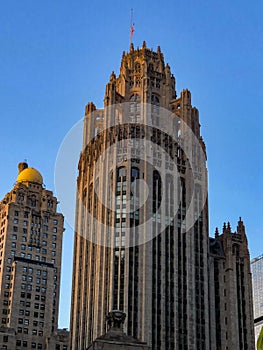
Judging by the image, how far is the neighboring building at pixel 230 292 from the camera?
146375 mm

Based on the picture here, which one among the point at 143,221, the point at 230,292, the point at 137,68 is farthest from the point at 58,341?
the point at 137,68

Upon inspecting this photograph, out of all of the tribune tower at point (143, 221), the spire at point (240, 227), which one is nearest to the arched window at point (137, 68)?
the tribune tower at point (143, 221)

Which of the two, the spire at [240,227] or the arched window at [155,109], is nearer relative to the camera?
the arched window at [155,109]

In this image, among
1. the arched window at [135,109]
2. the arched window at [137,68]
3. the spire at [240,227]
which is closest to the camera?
the arched window at [135,109]

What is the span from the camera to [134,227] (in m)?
143

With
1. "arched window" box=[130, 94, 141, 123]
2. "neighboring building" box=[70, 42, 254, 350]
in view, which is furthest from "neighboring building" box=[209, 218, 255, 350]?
"arched window" box=[130, 94, 141, 123]

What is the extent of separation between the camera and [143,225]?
14312cm

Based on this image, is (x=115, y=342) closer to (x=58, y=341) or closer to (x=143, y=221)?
(x=143, y=221)

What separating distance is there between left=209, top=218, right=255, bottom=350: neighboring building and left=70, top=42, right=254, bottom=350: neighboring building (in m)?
0.85

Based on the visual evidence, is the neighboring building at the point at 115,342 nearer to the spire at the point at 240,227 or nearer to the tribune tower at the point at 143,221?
the tribune tower at the point at 143,221

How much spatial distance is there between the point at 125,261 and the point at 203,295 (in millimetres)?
17657

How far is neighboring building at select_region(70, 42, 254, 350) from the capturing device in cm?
13738

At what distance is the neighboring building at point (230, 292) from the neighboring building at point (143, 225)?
2.78 feet

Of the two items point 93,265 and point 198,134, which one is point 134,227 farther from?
point 198,134
